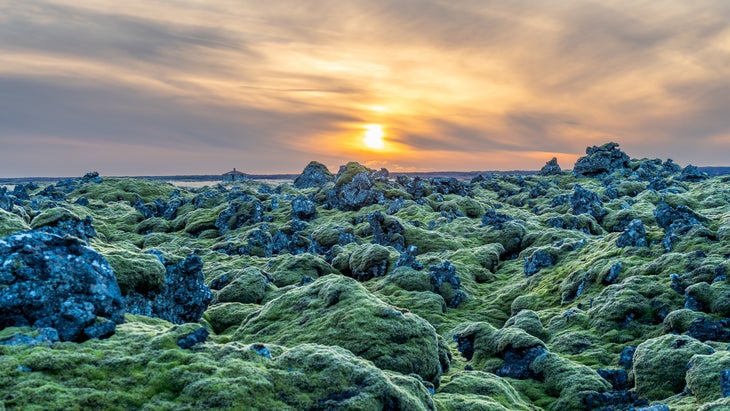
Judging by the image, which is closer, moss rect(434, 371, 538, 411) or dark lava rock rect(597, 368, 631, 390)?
moss rect(434, 371, 538, 411)

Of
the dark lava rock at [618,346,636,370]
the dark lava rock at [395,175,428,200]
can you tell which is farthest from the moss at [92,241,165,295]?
the dark lava rock at [395,175,428,200]

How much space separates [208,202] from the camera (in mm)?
170875

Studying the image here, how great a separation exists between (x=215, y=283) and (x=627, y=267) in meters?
50.4

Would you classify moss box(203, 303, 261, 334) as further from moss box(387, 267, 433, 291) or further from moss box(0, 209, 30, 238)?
moss box(387, 267, 433, 291)

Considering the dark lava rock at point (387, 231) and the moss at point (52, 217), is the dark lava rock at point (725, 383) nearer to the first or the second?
the moss at point (52, 217)

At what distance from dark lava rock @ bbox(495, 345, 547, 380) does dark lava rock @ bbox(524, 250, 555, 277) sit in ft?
130

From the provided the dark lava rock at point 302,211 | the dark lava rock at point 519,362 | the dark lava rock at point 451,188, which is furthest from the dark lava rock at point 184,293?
the dark lava rock at point 451,188

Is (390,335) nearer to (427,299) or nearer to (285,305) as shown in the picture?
(285,305)

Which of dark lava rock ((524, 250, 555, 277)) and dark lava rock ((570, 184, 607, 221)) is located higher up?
dark lava rock ((570, 184, 607, 221))

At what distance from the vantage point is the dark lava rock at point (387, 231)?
104438mm

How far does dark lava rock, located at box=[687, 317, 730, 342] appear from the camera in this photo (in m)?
39.1

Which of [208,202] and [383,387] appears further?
[208,202]

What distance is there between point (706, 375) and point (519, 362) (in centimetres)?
1212

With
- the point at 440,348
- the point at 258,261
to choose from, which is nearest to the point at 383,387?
the point at 440,348
